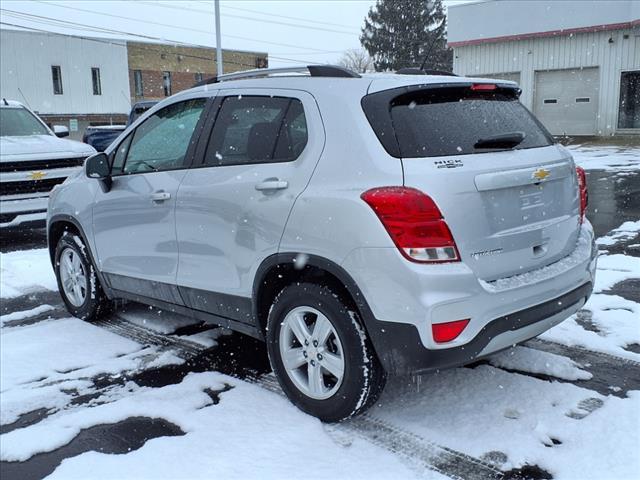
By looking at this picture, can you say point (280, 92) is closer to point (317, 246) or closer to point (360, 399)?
point (317, 246)

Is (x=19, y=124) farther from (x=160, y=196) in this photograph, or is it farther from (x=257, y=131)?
(x=257, y=131)

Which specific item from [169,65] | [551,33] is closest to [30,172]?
[551,33]

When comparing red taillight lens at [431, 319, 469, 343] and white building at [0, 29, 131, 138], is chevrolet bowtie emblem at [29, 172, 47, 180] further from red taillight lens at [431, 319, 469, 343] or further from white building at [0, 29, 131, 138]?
white building at [0, 29, 131, 138]

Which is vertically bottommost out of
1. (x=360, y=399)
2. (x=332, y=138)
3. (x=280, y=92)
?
(x=360, y=399)

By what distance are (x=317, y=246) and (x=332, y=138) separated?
57 centimetres

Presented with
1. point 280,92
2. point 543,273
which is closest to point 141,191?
point 280,92

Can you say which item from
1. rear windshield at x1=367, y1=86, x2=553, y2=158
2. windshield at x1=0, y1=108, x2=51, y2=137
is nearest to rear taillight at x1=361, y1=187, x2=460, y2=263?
rear windshield at x1=367, y1=86, x2=553, y2=158

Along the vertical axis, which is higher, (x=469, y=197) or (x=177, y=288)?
(x=469, y=197)

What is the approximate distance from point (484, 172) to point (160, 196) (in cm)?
218

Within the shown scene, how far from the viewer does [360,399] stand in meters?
3.13

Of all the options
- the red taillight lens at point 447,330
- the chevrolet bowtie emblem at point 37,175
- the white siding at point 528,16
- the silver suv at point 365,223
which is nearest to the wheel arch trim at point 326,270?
the silver suv at point 365,223

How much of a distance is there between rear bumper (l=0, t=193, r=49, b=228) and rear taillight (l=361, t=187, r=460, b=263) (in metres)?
6.97

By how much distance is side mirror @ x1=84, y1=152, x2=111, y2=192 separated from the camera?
15.1ft

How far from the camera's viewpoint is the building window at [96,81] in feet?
134
